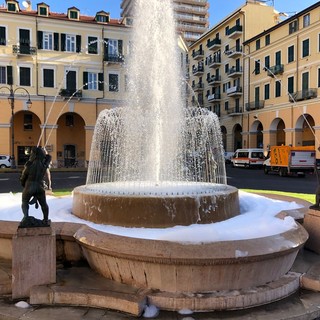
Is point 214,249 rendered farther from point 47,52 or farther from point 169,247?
point 47,52

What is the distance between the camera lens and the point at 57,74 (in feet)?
117

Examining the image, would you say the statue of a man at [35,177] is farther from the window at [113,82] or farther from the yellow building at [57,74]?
the window at [113,82]

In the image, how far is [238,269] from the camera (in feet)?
14.7

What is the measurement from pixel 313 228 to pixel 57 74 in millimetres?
33357

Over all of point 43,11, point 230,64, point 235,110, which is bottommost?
point 235,110

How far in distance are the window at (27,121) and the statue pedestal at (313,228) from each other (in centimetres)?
3627

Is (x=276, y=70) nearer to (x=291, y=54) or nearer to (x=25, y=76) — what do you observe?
(x=291, y=54)

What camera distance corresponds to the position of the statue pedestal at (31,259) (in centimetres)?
460

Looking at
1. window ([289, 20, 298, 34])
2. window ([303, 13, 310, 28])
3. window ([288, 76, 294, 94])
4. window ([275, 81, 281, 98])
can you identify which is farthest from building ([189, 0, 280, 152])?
window ([303, 13, 310, 28])

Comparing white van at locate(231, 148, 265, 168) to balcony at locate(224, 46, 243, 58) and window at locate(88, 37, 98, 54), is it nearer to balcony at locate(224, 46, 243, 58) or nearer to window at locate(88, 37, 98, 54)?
balcony at locate(224, 46, 243, 58)

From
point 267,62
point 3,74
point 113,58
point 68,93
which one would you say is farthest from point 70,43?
point 267,62

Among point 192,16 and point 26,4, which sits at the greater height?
point 192,16

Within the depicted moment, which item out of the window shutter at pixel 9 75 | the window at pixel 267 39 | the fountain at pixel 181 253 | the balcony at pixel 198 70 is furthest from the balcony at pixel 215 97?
the fountain at pixel 181 253

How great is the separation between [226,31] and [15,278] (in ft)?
170
